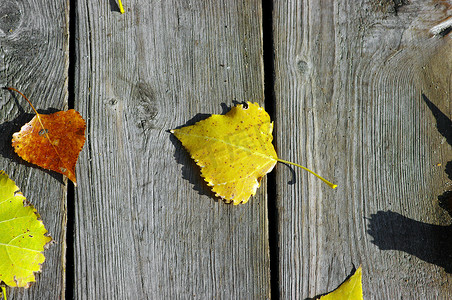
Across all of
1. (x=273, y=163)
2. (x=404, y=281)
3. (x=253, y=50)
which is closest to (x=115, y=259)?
(x=273, y=163)

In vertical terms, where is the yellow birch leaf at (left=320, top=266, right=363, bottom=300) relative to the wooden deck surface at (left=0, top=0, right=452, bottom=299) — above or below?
below

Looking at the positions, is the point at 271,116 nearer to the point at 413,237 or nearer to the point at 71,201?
the point at 413,237

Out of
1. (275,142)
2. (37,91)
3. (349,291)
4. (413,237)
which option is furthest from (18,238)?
(413,237)

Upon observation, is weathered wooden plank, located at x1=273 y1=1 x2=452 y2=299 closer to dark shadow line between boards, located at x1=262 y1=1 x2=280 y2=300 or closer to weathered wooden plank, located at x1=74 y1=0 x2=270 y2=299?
dark shadow line between boards, located at x1=262 y1=1 x2=280 y2=300

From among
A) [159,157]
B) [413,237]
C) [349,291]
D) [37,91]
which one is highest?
[37,91]

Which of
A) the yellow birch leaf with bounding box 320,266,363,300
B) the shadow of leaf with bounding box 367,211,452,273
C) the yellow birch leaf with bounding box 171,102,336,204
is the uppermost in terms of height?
the yellow birch leaf with bounding box 171,102,336,204

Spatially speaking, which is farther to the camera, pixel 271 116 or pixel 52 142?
pixel 271 116

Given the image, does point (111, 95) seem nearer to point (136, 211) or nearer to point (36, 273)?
point (136, 211)

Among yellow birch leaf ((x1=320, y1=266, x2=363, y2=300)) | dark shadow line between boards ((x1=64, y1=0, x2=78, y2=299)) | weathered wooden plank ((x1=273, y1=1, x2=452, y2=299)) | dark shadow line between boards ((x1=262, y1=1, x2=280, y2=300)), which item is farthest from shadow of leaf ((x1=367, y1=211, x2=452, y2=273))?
dark shadow line between boards ((x1=64, y1=0, x2=78, y2=299))
